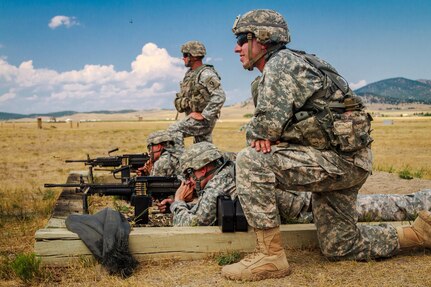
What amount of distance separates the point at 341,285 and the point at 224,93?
5107 mm

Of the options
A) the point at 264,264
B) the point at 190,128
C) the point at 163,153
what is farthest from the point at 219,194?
the point at 190,128

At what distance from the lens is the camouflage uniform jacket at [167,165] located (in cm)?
809

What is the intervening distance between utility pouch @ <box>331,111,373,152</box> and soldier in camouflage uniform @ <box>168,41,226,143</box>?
454cm

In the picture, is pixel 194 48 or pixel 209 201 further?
pixel 194 48

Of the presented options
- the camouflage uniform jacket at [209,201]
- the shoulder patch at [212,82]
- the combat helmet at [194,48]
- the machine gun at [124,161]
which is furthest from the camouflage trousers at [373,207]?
the machine gun at [124,161]

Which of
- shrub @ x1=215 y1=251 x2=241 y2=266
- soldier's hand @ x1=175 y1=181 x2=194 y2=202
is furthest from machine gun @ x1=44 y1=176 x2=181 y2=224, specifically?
shrub @ x1=215 y1=251 x2=241 y2=266

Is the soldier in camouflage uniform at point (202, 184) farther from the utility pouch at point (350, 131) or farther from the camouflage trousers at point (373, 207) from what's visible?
the utility pouch at point (350, 131)

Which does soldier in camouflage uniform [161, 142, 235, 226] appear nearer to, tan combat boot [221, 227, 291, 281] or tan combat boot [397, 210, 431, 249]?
tan combat boot [221, 227, 291, 281]

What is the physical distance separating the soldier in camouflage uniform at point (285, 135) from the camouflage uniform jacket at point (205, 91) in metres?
4.12

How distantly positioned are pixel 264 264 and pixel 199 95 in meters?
4.83

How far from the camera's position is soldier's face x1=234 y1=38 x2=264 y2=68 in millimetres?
4340

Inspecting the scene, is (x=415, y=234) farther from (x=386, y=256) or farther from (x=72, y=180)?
(x=72, y=180)

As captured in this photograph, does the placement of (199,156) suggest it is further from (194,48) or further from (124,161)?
(124,161)

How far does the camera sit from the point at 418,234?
4.68m
